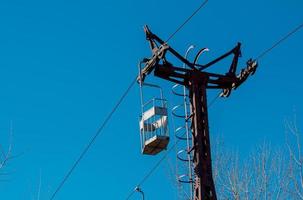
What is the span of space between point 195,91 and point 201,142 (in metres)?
1.00

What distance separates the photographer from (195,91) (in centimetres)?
1127

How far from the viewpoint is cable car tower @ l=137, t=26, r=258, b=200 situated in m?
10.6

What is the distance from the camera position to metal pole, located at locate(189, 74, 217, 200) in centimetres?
1032

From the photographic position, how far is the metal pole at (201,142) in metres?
10.3

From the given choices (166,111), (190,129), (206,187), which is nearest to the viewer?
(206,187)

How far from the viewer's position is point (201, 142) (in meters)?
10.8

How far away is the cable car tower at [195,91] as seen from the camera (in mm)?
10562

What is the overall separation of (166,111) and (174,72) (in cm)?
102

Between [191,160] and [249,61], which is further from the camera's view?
[249,61]

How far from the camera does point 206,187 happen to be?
10.3 metres

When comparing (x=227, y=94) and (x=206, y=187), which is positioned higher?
(x=227, y=94)

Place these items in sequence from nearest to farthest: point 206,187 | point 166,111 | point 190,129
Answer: point 206,187, point 190,129, point 166,111

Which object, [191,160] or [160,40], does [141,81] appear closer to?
[160,40]

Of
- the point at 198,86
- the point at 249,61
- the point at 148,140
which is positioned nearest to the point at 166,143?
the point at 148,140
